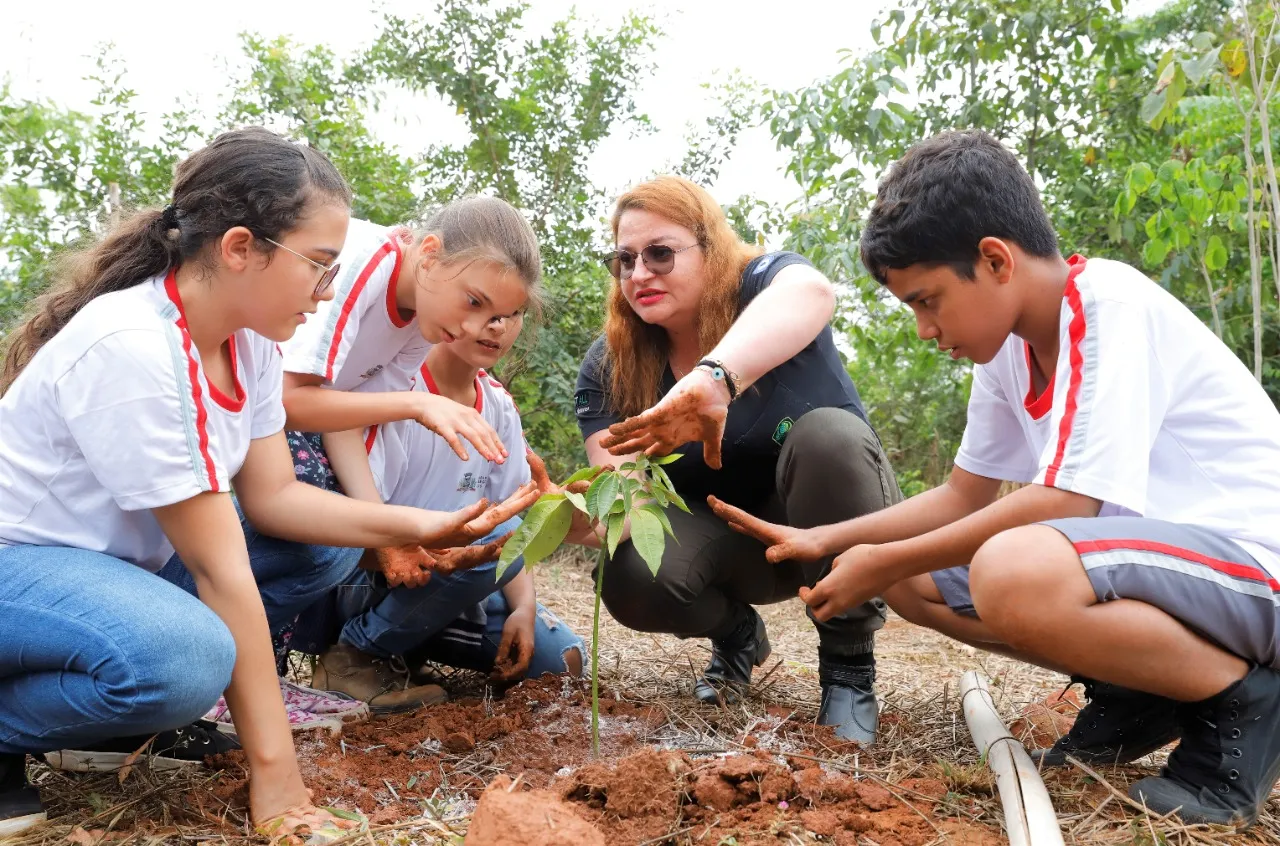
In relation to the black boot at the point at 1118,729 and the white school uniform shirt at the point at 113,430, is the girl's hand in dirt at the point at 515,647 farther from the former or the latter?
the black boot at the point at 1118,729

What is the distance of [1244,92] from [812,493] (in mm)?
3478

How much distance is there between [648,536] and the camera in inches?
74.2

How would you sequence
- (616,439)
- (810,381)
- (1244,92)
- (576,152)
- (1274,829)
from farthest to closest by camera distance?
1. (576,152)
2. (1244,92)
3. (810,381)
4. (616,439)
5. (1274,829)

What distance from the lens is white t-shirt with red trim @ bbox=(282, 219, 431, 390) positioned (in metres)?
2.46

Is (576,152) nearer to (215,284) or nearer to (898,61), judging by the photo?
(898,61)

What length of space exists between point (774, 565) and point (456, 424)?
1013mm

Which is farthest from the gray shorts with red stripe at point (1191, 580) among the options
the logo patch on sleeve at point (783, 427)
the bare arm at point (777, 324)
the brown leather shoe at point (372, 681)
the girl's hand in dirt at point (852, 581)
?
the brown leather shoe at point (372, 681)

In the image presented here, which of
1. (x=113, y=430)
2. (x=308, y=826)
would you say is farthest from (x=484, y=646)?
(x=113, y=430)

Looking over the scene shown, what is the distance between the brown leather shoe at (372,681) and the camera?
2.67 m

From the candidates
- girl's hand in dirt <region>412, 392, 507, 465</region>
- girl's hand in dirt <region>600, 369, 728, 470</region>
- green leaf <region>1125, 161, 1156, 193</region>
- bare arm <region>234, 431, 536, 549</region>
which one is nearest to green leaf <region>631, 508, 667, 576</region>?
girl's hand in dirt <region>600, 369, 728, 470</region>

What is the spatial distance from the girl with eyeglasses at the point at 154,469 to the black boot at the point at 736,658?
129cm

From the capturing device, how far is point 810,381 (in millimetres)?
2719

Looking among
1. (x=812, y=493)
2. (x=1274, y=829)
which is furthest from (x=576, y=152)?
(x=1274, y=829)

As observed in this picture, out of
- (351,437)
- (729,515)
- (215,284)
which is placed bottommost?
(729,515)
